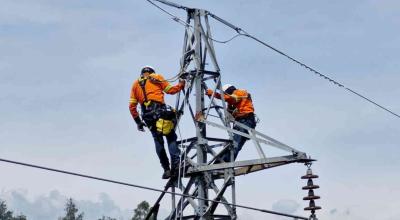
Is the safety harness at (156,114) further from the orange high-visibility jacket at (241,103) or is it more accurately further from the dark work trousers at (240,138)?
the orange high-visibility jacket at (241,103)

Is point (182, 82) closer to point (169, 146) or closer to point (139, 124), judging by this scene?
point (139, 124)

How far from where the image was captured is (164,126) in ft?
54.0

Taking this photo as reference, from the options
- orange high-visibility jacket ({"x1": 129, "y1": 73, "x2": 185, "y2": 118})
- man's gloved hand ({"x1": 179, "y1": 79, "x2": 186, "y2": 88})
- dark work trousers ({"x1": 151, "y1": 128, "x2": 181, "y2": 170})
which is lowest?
dark work trousers ({"x1": 151, "y1": 128, "x2": 181, "y2": 170})

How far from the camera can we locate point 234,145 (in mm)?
16656

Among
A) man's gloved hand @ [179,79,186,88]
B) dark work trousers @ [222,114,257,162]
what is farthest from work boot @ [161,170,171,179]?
man's gloved hand @ [179,79,186,88]

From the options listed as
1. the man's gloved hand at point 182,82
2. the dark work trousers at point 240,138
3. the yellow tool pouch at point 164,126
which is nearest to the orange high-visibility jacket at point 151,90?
the man's gloved hand at point 182,82

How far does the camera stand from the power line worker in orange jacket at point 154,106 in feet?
53.8

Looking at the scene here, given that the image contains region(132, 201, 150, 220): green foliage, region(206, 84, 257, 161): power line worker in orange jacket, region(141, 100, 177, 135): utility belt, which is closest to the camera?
region(141, 100, 177, 135): utility belt

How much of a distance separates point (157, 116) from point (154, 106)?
23 cm

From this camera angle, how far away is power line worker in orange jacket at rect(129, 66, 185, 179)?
16.4 m

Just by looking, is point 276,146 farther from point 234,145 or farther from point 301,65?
point 301,65

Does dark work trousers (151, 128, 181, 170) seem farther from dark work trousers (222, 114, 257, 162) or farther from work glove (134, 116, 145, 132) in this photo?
dark work trousers (222, 114, 257, 162)

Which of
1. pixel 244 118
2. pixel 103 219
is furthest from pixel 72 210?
pixel 244 118

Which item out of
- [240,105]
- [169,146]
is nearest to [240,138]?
[240,105]
